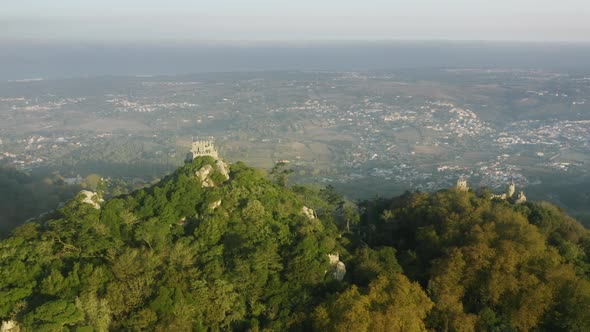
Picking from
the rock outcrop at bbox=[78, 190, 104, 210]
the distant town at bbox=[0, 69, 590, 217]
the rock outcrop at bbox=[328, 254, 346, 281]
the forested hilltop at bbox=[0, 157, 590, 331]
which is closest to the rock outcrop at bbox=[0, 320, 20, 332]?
the forested hilltop at bbox=[0, 157, 590, 331]

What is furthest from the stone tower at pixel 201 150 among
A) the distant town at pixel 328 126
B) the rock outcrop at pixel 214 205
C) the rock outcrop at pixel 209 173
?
the distant town at pixel 328 126

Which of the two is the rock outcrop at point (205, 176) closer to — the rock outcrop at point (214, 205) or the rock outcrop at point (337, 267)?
the rock outcrop at point (214, 205)

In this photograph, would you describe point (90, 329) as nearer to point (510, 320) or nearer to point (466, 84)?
point (510, 320)

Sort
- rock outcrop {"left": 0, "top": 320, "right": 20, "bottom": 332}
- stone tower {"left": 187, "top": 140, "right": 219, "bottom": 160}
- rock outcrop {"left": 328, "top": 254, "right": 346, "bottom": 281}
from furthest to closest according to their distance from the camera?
stone tower {"left": 187, "top": 140, "right": 219, "bottom": 160} → rock outcrop {"left": 328, "top": 254, "right": 346, "bottom": 281} → rock outcrop {"left": 0, "top": 320, "right": 20, "bottom": 332}

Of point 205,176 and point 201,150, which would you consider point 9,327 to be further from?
point 201,150

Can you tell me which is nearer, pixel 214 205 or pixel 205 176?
pixel 214 205

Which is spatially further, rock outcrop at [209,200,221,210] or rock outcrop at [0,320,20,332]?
rock outcrop at [209,200,221,210]

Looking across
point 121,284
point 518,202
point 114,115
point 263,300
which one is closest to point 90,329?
point 121,284

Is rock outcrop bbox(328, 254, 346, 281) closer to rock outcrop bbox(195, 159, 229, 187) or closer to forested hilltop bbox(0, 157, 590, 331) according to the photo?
forested hilltop bbox(0, 157, 590, 331)

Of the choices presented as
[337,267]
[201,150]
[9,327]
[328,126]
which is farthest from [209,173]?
[328,126]
